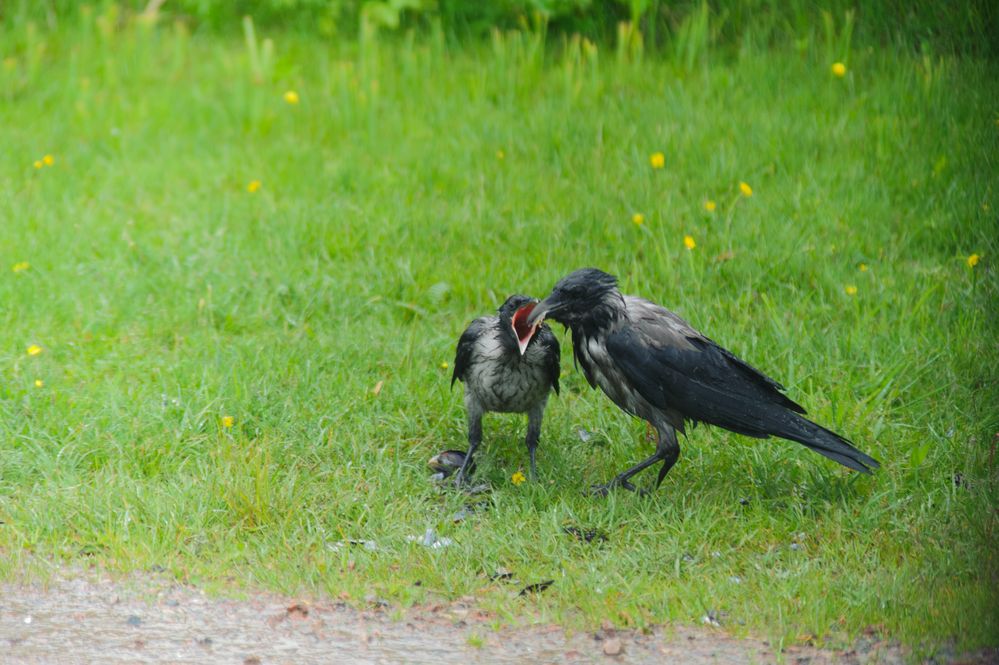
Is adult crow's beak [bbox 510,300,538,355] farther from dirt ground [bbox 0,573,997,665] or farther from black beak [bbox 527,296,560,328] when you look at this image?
dirt ground [bbox 0,573,997,665]

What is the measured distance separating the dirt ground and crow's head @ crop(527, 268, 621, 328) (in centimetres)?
131

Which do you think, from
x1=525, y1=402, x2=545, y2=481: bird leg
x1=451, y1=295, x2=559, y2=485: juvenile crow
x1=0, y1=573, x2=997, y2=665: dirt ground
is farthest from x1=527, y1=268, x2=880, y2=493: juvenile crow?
x1=0, y1=573, x2=997, y2=665: dirt ground

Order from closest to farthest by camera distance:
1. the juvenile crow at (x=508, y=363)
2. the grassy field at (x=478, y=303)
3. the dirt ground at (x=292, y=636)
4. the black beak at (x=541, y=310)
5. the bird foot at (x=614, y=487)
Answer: the dirt ground at (x=292, y=636), the grassy field at (x=478, y=303), the black beak at (x=541, y=310), the juvenile crow at (x=508, y=363), the bird foot at (x=614, y=487)

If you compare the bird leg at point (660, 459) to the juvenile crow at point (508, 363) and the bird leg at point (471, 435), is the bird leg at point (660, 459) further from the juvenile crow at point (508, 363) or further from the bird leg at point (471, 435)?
the bird leg at point (471, 435)

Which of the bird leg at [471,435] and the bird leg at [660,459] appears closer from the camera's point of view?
the bird leg at [660,459]

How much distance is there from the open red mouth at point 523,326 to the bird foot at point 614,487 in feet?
2.34

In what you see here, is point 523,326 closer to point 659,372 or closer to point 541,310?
point 541,310

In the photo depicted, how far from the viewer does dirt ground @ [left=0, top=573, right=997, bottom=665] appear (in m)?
4.19

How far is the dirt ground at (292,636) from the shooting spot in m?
4.19

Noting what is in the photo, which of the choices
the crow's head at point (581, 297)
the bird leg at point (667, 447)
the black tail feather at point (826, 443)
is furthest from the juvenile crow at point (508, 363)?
the black tail feather at point (826, 443)

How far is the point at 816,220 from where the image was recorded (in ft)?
24.2

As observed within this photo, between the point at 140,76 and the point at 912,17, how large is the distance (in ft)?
19.0

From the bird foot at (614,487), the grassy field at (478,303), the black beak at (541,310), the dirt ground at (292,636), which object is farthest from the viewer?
the bird foot at (614,487)

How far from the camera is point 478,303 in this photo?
6863 mm
